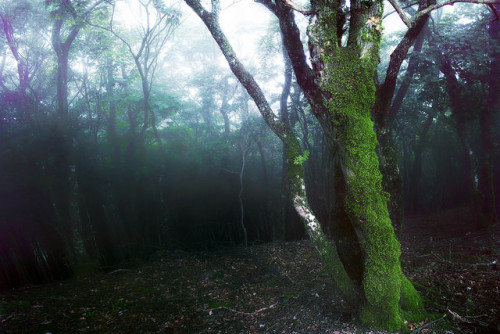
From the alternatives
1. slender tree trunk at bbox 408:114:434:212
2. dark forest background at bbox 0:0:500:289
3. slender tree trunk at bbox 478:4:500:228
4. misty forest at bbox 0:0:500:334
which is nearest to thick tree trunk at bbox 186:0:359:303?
misty forest at bbox 0:0:500:334

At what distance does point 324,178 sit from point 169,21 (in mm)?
6086

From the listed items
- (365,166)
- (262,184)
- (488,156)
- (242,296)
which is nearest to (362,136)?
(365,166)

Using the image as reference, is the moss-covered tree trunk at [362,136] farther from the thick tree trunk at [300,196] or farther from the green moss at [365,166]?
the thick tree trunk at [300,196]

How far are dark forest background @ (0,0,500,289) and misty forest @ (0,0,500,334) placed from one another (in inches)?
1.9

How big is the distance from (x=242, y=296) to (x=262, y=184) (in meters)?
5.78

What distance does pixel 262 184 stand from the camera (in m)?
10.2

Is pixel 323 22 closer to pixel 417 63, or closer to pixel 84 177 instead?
pixel 417 63

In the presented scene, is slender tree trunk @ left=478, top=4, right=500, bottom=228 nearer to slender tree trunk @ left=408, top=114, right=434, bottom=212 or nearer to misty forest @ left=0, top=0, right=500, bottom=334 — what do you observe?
misty forest @ left=0, top=0, right=500, bottom=334

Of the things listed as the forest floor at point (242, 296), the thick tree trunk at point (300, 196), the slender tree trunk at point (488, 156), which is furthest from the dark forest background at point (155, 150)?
the thick tree trunk at point (300, 196)

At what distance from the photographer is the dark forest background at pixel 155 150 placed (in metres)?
7.00

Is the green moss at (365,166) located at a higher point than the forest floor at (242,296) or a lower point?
higher

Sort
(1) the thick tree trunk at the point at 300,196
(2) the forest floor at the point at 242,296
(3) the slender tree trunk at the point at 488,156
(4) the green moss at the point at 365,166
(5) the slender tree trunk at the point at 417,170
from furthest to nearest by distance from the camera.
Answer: (5) the slender tree trunk at the point at 417,170, (3) the slender tree trunk at the point at 488,156, (2) the forest floor at the point at 242,296, (1) the thick tree trunk at the point at 300,196, (4) the green moss at the point at 365,166

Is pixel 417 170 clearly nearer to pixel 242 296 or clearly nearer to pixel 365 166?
pixel 242 296

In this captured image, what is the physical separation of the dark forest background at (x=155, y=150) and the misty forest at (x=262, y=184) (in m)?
0.05
